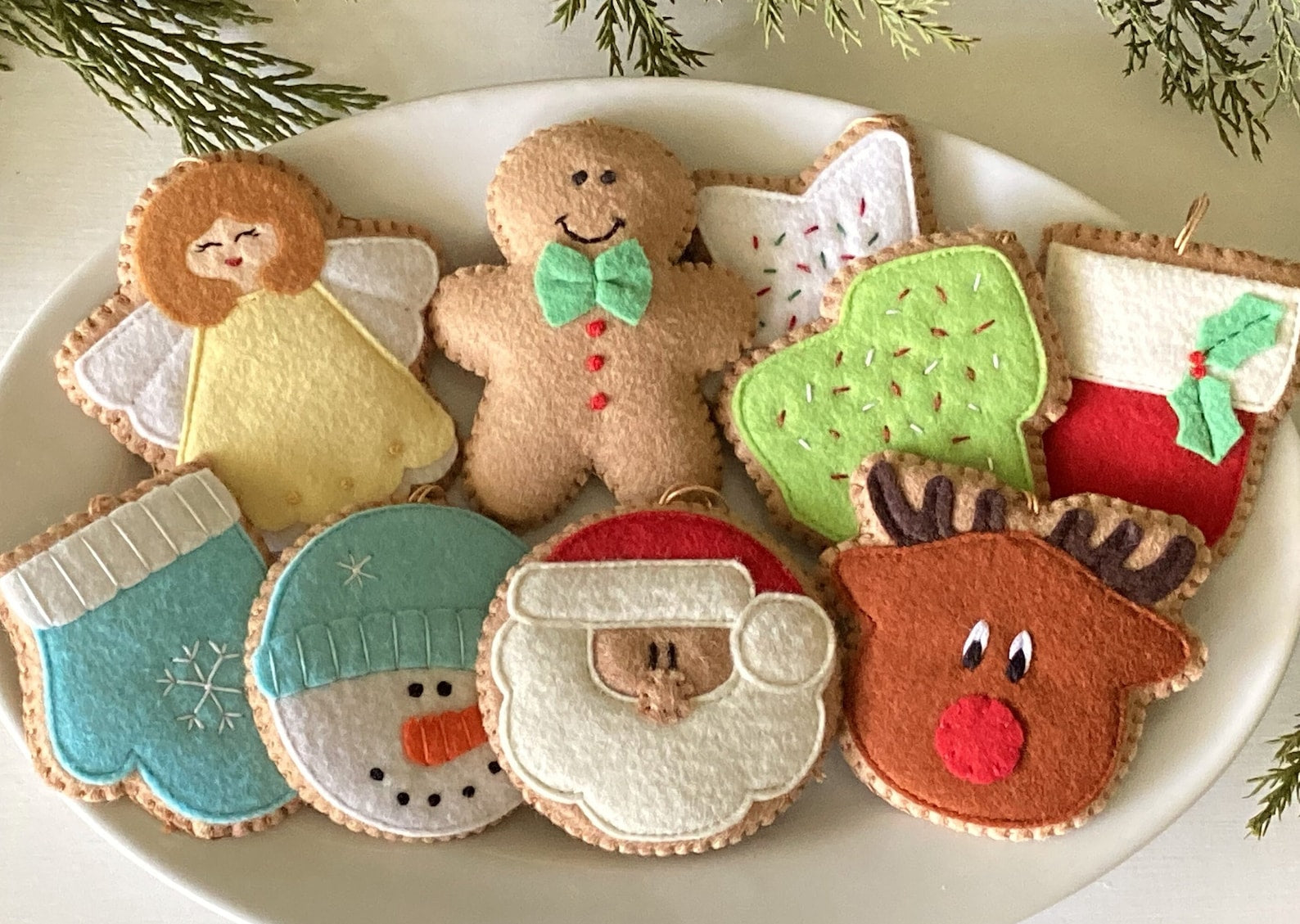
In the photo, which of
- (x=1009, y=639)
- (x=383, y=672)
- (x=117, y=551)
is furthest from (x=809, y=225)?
(x=117, y=551)

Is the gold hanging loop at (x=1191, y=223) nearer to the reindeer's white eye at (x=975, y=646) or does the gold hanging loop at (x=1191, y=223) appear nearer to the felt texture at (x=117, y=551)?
the reindeer's white eye at (x=975, y=646)

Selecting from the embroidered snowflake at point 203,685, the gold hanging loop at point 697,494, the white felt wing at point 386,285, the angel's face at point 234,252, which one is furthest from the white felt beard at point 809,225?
the embroidered snowflake at point 203,685

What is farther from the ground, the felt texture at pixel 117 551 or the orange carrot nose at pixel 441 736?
the felt texture at pixel 117 551

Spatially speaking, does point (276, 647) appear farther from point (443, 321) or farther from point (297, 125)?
point (297, 125)

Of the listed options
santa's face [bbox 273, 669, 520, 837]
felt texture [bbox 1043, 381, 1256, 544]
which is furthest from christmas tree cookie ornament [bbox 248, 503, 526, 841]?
felt texture [bbox 1043, 381, 1256, 544]

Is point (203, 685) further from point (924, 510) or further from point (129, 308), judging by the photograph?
point (924, 510)

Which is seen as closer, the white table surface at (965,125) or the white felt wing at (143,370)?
the white felt wing at (143,370)
